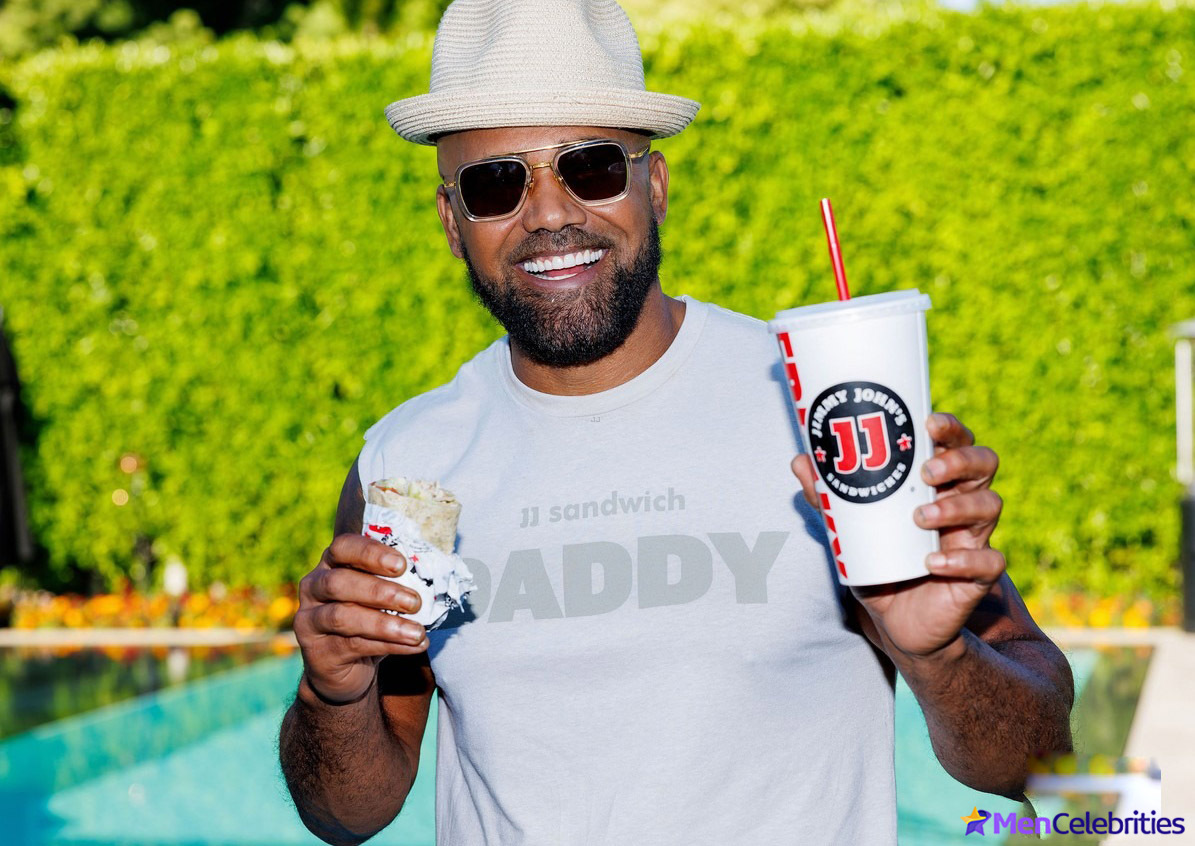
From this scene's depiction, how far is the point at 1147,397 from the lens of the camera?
9188mm

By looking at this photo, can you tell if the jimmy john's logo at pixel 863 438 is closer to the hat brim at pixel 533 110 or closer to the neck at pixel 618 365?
the neck at pixel 618 365

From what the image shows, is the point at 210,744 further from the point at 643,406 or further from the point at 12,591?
the point at 643,406

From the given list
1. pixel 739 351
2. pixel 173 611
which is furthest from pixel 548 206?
pixel 173 611

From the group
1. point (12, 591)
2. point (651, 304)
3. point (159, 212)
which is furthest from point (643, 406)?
point (12, 591)

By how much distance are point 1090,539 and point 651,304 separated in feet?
25.9

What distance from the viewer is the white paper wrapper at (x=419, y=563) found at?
1.84 metres

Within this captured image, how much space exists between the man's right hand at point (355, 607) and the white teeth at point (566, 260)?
69 centimetres

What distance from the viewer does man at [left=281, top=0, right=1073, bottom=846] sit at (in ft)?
6.53

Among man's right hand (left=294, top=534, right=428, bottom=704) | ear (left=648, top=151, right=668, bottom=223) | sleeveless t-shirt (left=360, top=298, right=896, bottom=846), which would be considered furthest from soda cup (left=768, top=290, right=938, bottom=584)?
ear (left=648, top=151, right=668, bottom=223)

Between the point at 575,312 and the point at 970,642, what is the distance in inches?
34.3

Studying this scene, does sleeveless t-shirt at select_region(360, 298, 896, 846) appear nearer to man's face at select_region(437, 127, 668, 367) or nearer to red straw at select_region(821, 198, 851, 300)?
man's face at select_region(437, 127, 668, 367)

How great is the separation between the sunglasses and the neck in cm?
21
